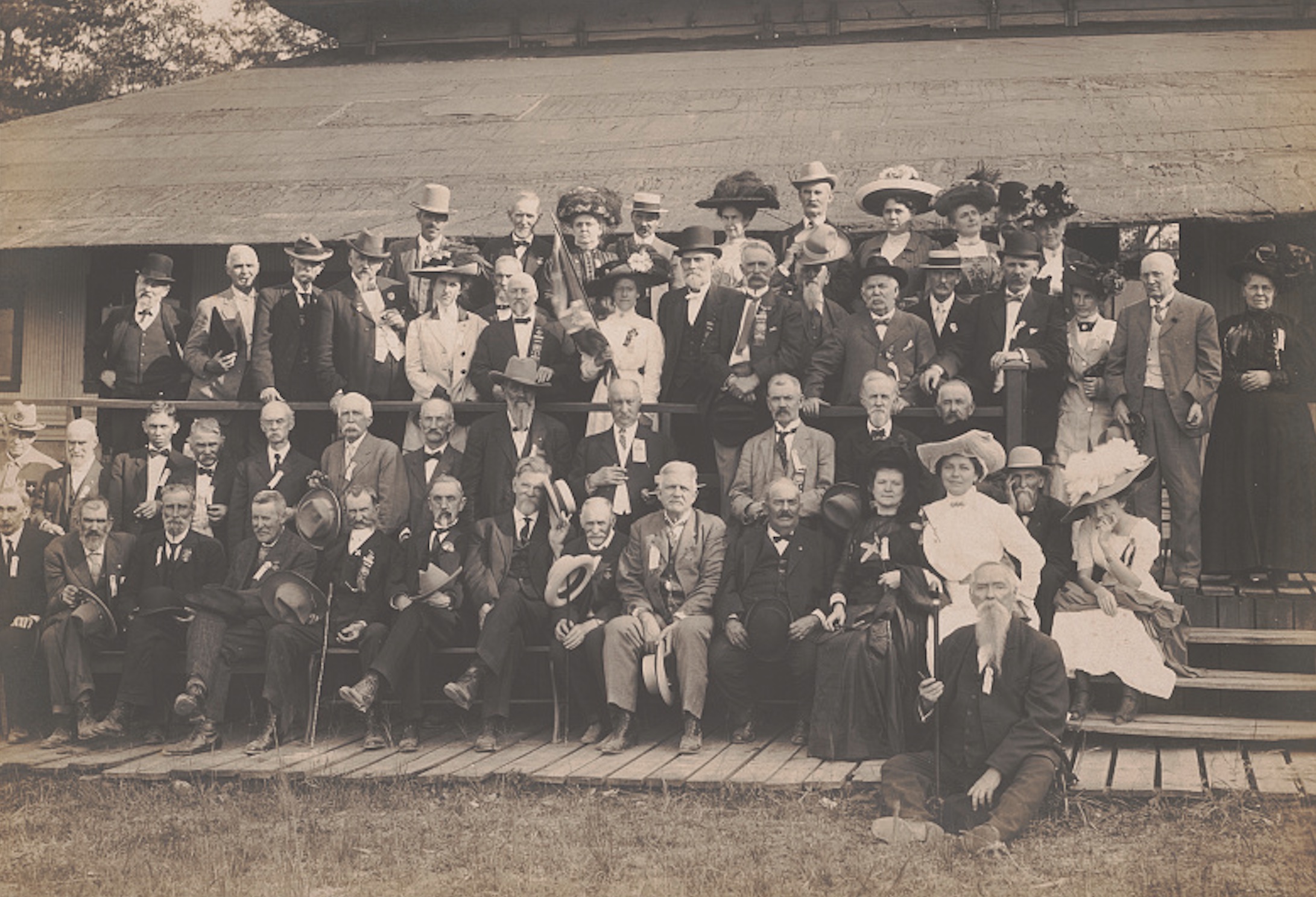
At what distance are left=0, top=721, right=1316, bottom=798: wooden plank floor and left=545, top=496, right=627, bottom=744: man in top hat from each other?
8.8 inches

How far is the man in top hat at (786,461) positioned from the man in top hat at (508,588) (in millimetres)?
970

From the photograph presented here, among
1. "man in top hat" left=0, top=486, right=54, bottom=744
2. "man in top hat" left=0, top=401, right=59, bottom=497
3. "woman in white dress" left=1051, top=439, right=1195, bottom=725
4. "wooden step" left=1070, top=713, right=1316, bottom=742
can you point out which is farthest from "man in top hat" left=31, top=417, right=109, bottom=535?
"wooden step" left=1070, top=713, right=1316, bottom=742

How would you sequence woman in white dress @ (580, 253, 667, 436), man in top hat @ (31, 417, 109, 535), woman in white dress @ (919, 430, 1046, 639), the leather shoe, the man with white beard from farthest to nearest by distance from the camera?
1. man in top hat @ (31, 417, 109, 535)
2. woman in white dress @ (580, 253, 667, 436)
3. the leather shoe
4. woman in white dress @ (919, 430, 1046, 639)
5. the man with white beard

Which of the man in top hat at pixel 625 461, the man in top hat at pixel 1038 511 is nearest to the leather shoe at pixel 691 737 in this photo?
the man in top hat at pixel 625 461

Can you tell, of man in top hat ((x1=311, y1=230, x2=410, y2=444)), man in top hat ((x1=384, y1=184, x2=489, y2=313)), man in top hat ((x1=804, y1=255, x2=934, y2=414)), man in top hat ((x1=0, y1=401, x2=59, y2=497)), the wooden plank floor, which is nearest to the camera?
the wooden plank floor

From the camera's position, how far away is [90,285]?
39.1 ft

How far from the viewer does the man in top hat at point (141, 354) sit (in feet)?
29.7

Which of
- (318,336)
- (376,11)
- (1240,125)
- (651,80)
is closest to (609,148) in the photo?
(651,80)

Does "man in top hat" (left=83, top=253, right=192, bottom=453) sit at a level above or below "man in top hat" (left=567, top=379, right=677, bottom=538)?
above

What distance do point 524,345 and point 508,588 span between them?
1517 millimetres

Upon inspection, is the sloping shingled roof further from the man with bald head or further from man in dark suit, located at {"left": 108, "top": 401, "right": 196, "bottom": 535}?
man in dark suit, located at {"left": 108, "top": 401, "right": 196, "bottom": 535}

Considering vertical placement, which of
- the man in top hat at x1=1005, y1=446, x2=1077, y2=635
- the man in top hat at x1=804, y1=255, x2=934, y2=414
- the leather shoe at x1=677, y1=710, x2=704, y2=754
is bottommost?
the leather shoe at x1=677, y1=710, x2=704, y2=754

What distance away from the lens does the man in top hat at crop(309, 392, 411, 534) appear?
8.23 meters

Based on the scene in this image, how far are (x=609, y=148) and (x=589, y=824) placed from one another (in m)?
→ 6.60
